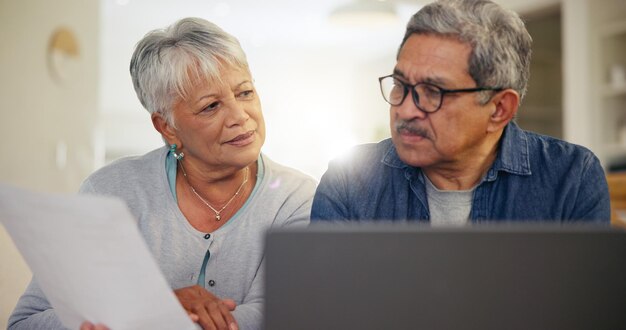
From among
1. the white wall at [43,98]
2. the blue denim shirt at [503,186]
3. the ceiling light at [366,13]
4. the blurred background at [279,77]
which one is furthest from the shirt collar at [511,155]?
the ceiling light at [366,13]

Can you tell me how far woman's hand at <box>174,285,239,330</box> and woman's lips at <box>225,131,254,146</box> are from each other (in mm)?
416

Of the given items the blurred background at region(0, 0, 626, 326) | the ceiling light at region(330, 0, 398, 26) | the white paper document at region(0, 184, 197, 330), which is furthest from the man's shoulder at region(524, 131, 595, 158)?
the ceiling light at region(330, 0, 398, 26)

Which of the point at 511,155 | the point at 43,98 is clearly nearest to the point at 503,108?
the point at 511,155

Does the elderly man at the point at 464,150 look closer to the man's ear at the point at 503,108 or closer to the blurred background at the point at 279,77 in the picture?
the man's ear at the point at 503,108

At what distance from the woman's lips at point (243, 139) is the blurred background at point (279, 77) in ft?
1.84

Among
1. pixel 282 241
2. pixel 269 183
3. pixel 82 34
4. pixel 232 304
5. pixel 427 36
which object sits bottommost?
pixel 232 304

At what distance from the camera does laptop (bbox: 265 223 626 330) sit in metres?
0.66

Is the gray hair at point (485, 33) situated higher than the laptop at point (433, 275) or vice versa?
the gray hair at point (485, 33)

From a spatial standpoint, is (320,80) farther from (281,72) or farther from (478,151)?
(478,151)

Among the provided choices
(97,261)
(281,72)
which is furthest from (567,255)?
(281,72)

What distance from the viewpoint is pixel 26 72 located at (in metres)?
3.97

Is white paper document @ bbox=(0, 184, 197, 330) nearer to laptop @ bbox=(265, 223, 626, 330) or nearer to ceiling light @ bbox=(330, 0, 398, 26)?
laptop @ bbox=(265, 223, 626, 330)

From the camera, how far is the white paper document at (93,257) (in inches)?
30.8

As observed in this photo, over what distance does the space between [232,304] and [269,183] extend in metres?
0.42
